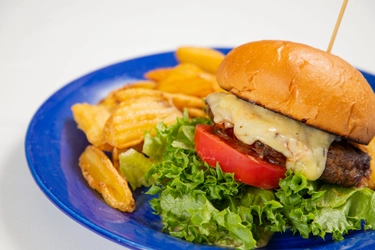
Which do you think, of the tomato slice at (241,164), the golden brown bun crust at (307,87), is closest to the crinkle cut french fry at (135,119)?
the tomato slice at (241,164)

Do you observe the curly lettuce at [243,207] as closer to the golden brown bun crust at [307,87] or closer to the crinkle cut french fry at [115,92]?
the golden brown bun crust at [307,87]

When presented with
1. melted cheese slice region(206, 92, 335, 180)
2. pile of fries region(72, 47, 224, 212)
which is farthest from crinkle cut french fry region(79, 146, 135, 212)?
melted cheese slice region(206, 92, 335, 180)

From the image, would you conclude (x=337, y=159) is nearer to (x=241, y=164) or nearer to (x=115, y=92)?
(x=241, y=164)

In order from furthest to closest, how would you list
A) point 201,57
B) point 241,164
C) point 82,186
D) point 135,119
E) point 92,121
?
point 201,57 → point 92,121 → point 135,119 → point 82,186 → point 241,164

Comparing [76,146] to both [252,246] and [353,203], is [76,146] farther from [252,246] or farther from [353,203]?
[353,203]

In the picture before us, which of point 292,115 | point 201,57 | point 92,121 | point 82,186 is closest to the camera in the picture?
point 292,115

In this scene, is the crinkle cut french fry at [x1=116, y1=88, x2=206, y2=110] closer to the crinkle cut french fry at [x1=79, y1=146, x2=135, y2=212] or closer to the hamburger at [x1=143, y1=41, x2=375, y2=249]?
the crinkle cut french fry at [x1=79, y1=146, x2=135, y2=212]

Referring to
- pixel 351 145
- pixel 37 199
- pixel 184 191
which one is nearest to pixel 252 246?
pixel 184 191

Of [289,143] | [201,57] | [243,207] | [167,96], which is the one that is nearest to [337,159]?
[289,143]
